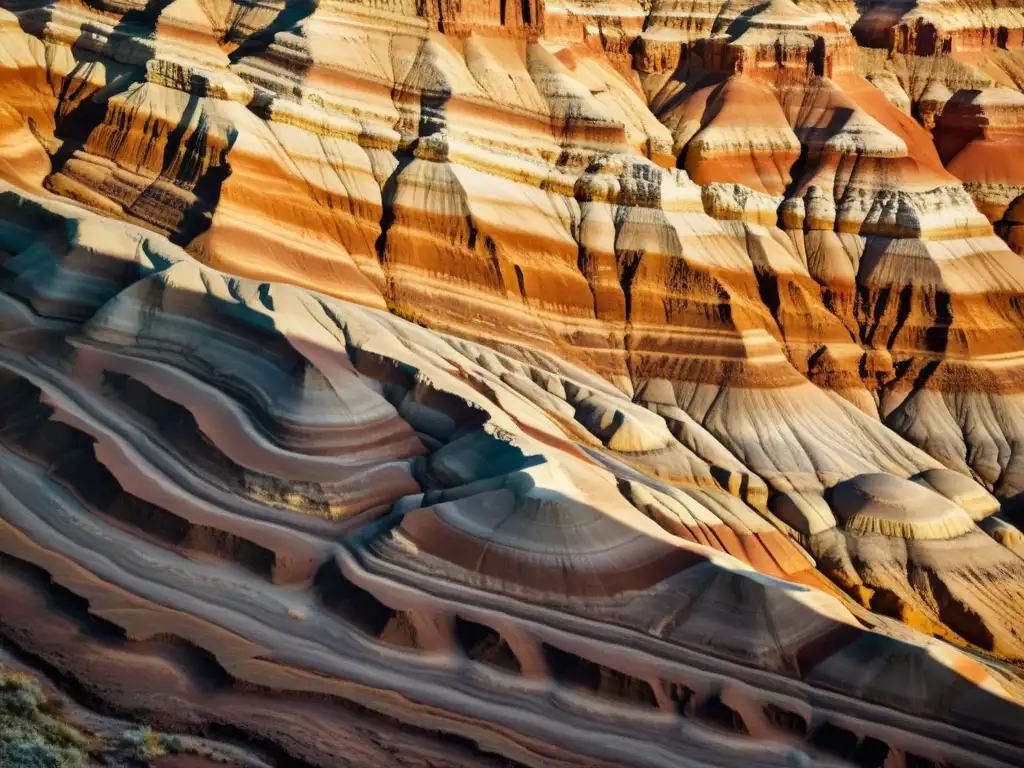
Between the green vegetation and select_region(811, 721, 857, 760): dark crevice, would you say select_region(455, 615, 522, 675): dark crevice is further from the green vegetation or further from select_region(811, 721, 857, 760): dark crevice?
the green vegetation

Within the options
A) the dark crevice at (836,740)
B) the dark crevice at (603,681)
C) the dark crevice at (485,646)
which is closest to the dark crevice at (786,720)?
the dark crevice at (836,740)

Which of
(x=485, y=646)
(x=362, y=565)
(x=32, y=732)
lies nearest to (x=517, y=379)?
(x=362, y=565)

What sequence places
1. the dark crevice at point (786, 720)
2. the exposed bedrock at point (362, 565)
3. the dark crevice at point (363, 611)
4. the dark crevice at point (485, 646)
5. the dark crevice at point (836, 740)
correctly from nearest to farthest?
the exposed bedrock at point (362, 565) → the dark crevice at point (836, 740) → the dark crevice at point (786, 720) → the dark crevice at point (485, 646) → the dark crevice at point (363, 611)

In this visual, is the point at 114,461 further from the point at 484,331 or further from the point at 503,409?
the point at 484,331

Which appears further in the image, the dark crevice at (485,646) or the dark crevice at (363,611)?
the dark crevice at (363,611)

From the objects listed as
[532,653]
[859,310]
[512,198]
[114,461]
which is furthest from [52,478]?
[859,310]

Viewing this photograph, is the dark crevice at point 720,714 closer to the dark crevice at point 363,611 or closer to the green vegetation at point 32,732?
the dark crevice at point 363,611

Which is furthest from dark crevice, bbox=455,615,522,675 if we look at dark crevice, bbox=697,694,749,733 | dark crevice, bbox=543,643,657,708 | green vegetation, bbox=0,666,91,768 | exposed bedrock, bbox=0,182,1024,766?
green vegetation, bbox=0,666,91,768

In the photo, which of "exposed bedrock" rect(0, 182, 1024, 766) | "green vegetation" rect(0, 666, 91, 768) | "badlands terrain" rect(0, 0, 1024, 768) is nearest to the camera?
"green vegetation" rect(0, 666, 91, 768)
